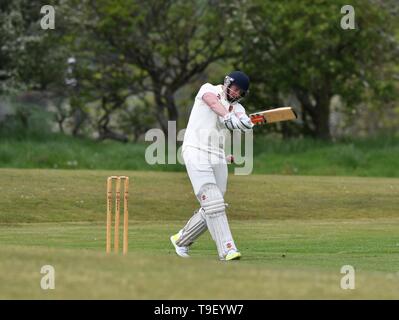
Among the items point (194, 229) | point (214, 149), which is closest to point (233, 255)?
point (194, 229)

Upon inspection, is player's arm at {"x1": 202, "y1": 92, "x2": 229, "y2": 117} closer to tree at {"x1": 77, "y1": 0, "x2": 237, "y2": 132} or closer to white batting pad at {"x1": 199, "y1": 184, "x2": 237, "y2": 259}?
white batting pad at {"x1": 199, "y1": 184, "x2": 237, "y2": 259}

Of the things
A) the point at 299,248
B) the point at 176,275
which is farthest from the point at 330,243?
the point at 176,275

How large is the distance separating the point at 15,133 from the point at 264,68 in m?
8.67

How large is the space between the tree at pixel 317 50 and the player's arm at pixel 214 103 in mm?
23165

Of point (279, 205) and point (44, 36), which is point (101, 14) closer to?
point (44, 36)

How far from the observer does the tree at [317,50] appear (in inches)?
1534

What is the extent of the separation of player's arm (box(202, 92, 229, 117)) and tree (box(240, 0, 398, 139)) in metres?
23.2

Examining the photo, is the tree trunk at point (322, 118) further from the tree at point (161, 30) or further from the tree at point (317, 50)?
the tree at point (161, 30)

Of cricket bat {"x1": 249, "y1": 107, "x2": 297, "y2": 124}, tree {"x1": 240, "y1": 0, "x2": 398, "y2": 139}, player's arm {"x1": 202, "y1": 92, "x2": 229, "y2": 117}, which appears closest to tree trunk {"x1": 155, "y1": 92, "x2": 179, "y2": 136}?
tree {"x1": 240, "y1": 0, "x2": 398, "y2": 139}

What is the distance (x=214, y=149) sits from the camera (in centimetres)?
1595

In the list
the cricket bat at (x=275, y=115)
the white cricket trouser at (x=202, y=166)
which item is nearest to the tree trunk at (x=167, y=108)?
the cricket bat at (x=275, y=115)

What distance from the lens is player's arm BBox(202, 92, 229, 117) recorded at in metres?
15.6

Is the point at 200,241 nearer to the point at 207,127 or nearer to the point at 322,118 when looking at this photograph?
the point at 207,127

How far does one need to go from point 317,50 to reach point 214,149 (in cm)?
2413
